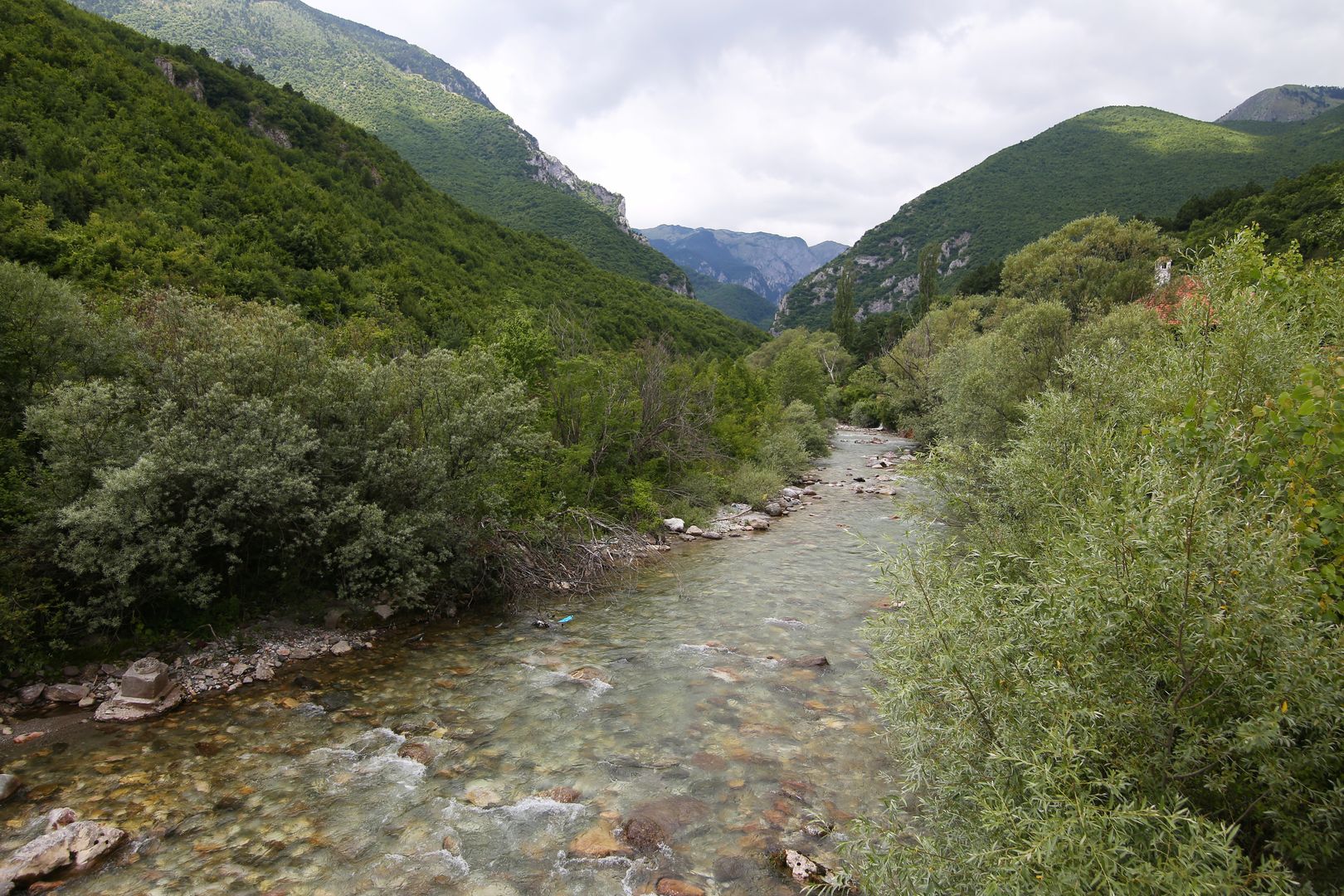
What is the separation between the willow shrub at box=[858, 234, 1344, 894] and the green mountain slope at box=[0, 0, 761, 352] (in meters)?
20.9

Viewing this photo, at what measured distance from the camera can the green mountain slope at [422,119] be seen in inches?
3410

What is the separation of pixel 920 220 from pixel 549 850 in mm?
151874

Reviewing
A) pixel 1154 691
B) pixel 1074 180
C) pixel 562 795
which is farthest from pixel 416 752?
pixel 1074 180

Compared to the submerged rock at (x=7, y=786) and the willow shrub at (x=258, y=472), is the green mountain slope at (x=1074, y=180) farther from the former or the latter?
the submerged rock at (x=7, y=786)

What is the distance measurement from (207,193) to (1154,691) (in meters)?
33.3

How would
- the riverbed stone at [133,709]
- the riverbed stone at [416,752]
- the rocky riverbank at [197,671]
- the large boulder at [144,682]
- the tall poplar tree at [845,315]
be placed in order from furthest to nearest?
the tall poplar tree at [845,315] < the large boulder at [144,682] < the riverbed stone at [133,709] < the rocky riverbank at [197,671] < the riverbed stone at [416,752]

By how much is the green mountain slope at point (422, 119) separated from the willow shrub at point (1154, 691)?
8207cm

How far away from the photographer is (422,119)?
106 meters

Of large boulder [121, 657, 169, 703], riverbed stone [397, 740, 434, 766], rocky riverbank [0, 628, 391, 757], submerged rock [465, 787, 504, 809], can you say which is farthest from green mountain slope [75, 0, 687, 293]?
submerged rock [465, 787, 504, 809]

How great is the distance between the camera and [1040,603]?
3.87 m

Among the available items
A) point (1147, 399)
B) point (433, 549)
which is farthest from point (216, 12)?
point (1147, 399)

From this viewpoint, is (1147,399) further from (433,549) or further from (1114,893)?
(433,549)

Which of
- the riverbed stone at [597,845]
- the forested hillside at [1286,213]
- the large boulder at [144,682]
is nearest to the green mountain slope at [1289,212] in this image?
the forested hillside at [1286,213]

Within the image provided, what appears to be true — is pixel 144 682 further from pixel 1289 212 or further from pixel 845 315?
pixel 845 315
